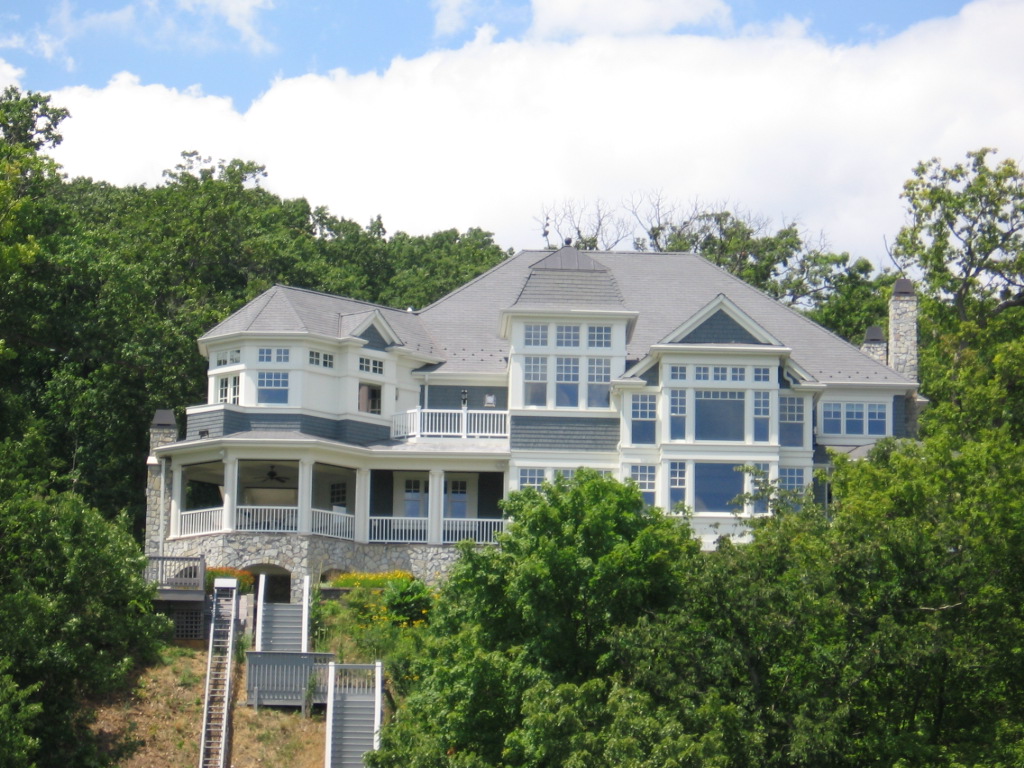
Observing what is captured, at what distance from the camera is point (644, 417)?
47625 millimetres

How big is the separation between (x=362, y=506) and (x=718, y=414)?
356 inches

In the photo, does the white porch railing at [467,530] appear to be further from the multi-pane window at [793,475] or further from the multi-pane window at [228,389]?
the multi-pane window at [793,475]

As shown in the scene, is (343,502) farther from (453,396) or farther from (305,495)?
(453,396)

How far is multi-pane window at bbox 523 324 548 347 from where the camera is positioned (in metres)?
48.4

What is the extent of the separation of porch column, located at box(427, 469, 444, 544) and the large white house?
0.18 ft

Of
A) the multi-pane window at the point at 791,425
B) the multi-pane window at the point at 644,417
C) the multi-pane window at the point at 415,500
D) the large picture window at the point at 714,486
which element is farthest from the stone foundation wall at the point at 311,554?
the multi-pane window at the point at 791,425

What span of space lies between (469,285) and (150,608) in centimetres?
1725

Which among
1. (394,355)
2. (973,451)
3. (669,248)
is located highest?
(669,248)

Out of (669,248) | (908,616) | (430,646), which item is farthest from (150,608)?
(669,248)

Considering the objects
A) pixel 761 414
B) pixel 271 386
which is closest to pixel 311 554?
pixel 271 386

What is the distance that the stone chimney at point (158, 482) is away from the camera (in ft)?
160

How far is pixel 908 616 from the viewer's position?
33.1 m

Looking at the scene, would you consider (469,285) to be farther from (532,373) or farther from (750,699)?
(750,699)

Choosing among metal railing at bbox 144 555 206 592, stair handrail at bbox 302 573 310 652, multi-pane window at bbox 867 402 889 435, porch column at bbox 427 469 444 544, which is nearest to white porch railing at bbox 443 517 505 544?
porch column at bbox 427 469 444 544
